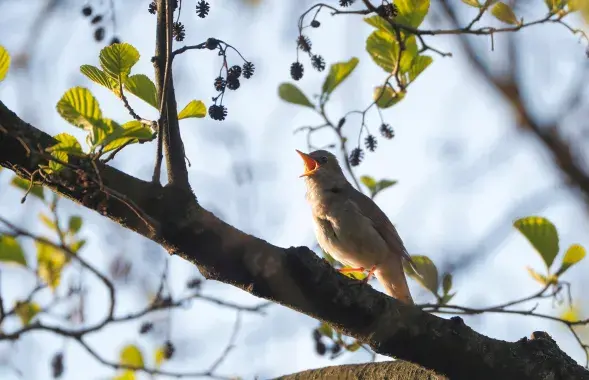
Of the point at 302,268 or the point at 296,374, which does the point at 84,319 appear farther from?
the point at 302,268

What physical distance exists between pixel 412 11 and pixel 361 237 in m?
1.71

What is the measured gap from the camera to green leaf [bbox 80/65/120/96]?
10.9 feet

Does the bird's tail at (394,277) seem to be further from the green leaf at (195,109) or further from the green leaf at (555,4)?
the green leaf at (195,109)

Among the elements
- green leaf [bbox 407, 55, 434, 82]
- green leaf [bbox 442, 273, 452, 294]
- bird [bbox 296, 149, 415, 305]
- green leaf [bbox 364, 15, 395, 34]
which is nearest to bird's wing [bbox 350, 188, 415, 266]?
bird [bbox 296, 149, 415, 305]

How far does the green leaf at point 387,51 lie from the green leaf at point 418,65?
3 cm

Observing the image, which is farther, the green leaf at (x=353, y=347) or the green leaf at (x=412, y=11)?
the green leaf at (x=353, y=347)

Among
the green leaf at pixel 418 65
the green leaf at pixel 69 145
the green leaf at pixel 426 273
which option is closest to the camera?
the green leaf at pixel 69 145

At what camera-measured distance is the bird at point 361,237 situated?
5.50m

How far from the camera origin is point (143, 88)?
10.5 feet

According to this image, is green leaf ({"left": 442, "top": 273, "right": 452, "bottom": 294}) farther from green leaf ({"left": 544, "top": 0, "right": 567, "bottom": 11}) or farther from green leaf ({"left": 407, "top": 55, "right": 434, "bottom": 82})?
green leaf ({"left": 544, "top": 0, "right": 567, "bottom": 11})

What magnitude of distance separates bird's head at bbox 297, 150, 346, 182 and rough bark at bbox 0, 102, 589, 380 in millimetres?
3307

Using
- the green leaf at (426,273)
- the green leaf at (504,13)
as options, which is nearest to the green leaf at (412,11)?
the green leaf at (504,13)

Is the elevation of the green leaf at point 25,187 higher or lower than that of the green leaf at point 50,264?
higher

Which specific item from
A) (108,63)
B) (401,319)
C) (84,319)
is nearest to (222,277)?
(401,319)
